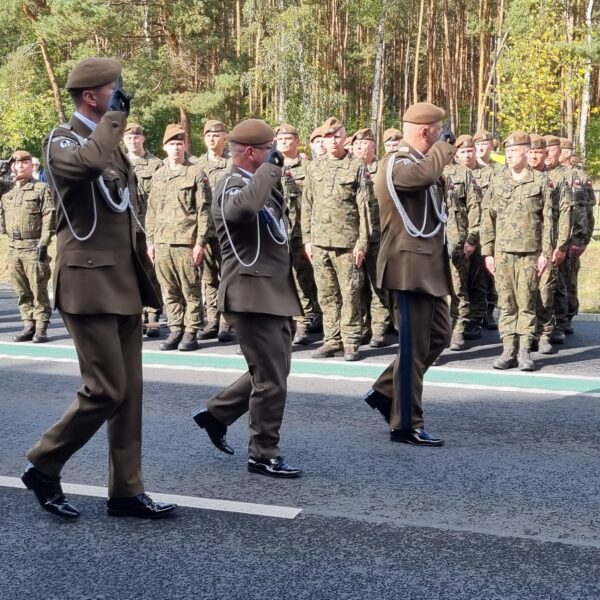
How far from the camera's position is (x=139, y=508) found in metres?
4.82

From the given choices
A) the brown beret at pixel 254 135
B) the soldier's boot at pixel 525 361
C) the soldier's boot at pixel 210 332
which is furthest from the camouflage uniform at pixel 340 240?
the brown beret at pixel 254 135

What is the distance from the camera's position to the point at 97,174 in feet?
14.6

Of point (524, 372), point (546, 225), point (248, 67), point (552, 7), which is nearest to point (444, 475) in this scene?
point (524, 372)

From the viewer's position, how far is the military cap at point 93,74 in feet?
15.0

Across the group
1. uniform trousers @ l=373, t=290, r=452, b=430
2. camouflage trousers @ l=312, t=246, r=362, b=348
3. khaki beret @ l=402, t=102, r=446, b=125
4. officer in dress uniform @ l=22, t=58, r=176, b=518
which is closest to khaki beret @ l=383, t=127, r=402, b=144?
camouflage trousers @ l=312, t=246, r=362, b=348

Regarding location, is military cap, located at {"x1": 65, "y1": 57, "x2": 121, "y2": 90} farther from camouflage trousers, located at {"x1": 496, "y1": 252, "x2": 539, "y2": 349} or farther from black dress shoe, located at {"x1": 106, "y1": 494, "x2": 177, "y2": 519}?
camouflage trousers, located at {"x1": 496, "y1": 252, "x2": 539, "y2": 349}

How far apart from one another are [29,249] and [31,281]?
33 centimetres

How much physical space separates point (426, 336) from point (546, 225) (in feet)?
10.3

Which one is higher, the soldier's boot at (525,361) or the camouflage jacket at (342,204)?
the camouflage jacket at (342,204)

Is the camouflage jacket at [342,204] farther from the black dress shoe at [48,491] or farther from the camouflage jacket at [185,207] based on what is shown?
the black dress shoe at [48,491]

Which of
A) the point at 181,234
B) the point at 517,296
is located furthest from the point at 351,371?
the point at 181,234

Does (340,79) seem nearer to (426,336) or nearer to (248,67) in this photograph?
(248,67)

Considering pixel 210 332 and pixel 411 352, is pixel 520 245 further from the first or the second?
pixel 210 332

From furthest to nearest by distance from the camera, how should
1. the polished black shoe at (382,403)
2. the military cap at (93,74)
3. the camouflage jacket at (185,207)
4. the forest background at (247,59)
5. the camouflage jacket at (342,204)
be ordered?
1. the forest background at (247,59)
2. the camouflage jacket at (185,207)
3. the camouflage jacket at (342,204)
4. the polished black shoe at (382,403)
5. the military cap at (93,74)
